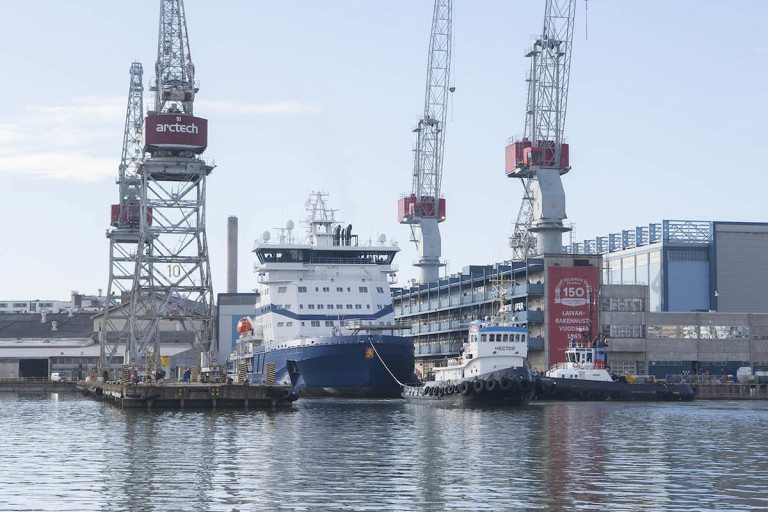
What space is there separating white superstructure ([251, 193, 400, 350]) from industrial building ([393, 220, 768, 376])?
35.2 feet

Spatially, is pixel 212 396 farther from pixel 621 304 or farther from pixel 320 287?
pixel 621 304

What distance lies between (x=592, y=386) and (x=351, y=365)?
18620 mm

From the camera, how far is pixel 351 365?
9306cm

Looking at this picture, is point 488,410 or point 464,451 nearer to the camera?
point 464,451

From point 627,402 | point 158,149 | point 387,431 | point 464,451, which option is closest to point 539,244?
point 627,402

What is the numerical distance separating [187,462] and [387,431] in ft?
56.2

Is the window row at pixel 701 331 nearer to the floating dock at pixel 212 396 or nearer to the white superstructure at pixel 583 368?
the white superstructure at pixel 583 368

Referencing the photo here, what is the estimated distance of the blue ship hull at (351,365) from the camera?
92.9 metres

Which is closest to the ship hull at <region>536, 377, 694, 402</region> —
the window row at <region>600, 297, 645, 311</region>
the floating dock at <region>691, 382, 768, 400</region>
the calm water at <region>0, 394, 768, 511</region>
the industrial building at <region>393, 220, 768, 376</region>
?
the industrial building at <region>393, 220, 768, 376</region>

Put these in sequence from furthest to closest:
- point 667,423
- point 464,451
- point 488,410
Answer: point 488,410 → point 667,423 → point 464,451

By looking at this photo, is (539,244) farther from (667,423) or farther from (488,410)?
(667,423)

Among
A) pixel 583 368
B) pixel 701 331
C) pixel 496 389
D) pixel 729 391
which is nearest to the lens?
pixel 496 389

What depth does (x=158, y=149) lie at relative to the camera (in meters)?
104

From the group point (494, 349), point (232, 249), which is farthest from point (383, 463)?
point (232, 249)
